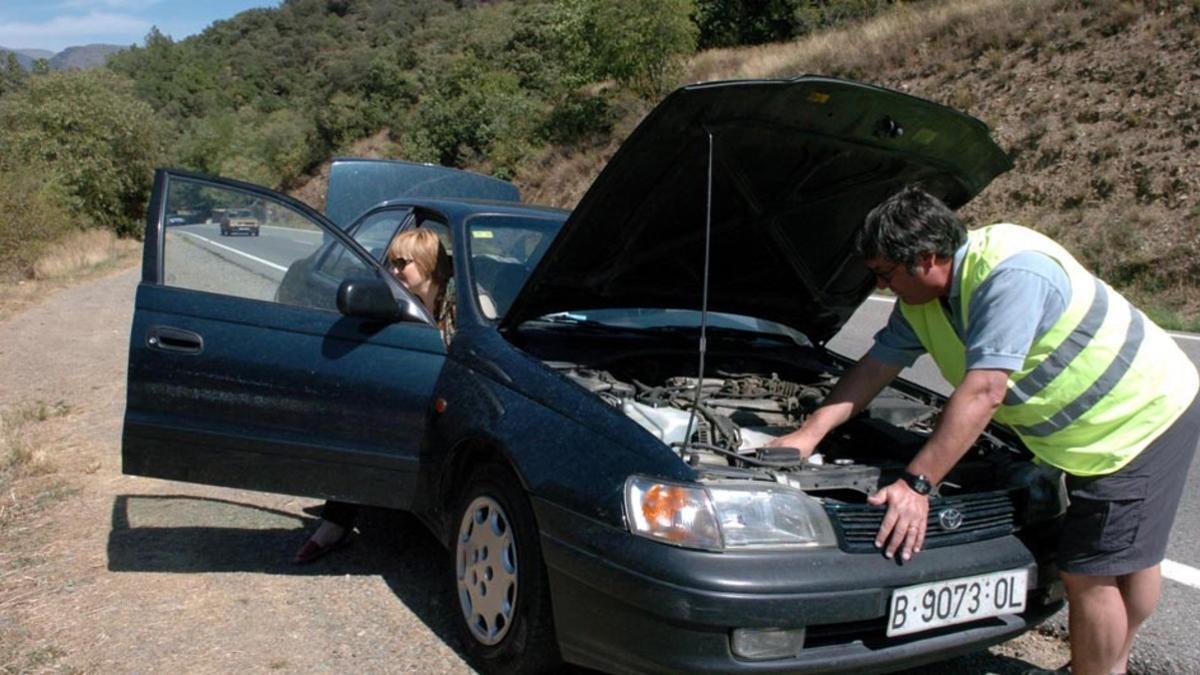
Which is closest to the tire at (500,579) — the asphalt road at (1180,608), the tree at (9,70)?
the asphalt road at (1180,608)

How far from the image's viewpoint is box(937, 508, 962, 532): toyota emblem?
284 centimetres

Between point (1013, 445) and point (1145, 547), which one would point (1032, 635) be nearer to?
Answer: point (1013, 445)

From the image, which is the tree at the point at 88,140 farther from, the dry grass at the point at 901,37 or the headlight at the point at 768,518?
the headlight at the point at 768,518

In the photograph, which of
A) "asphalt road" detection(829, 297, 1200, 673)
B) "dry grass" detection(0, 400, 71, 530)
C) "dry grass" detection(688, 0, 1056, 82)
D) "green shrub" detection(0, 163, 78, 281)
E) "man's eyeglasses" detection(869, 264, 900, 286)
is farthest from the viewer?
"dry grass" detection(688, 0, 1056, 82)

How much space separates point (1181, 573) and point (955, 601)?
194 cm

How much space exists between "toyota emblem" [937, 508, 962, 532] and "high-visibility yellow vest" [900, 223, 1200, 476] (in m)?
0.32

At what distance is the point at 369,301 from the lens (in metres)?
3.71

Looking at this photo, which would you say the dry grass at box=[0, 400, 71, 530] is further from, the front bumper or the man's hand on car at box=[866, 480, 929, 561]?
the man's hand on car at box=[866, 480, 929, 561]

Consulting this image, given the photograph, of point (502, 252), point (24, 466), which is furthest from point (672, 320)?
point (24, 466)

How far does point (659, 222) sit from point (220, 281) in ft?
5.90

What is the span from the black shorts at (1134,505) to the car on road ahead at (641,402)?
199 millimetres

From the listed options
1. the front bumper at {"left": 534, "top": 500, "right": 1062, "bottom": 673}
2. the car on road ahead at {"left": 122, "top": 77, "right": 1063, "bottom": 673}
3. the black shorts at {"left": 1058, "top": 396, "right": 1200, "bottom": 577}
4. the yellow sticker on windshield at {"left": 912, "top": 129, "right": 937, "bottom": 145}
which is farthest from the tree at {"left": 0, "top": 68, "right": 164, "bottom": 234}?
the black shorts at {"left": 1058, "top": 396, "right": 1200, "bottom": 577}

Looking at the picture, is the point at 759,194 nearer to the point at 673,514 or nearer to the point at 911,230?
the point at 911,230

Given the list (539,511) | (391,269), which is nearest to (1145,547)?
(539,511)
